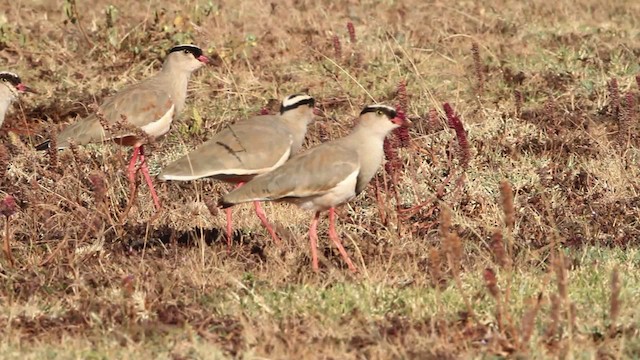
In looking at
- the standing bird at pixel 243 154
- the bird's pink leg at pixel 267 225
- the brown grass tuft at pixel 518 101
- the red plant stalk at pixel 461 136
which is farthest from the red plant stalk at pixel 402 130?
the brown grass tuft at pixel 518 101

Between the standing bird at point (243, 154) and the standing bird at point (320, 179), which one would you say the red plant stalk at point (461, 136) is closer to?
the standing bird at point (320, 179)

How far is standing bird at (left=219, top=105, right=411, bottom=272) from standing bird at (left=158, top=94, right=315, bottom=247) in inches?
14.0

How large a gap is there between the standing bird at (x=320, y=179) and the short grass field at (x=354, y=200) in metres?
0.28

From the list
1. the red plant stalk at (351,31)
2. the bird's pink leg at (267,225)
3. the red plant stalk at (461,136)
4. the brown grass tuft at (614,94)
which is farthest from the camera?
the red plant stalk at (351,31)

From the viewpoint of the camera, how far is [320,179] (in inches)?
282

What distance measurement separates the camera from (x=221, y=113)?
37.7 feet

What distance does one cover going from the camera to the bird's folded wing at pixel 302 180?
7.17 m

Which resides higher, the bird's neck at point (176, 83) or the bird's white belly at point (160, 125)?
the bird's neck at point (176, 83)

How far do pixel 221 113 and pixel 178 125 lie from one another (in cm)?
53

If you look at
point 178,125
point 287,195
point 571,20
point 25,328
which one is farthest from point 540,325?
point 571,20

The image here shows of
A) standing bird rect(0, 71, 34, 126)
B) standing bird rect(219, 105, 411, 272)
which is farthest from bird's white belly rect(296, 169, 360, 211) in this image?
standing bird rect(0, 71, 34, 126)

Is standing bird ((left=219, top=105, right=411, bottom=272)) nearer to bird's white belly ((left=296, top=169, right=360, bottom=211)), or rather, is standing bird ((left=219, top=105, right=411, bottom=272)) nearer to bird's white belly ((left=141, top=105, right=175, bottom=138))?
bird's white belly ((left=296, top=169, right=360, bottom=211))

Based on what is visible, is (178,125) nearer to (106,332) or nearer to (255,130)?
(255,130)

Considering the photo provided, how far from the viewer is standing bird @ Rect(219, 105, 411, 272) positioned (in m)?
7.18
